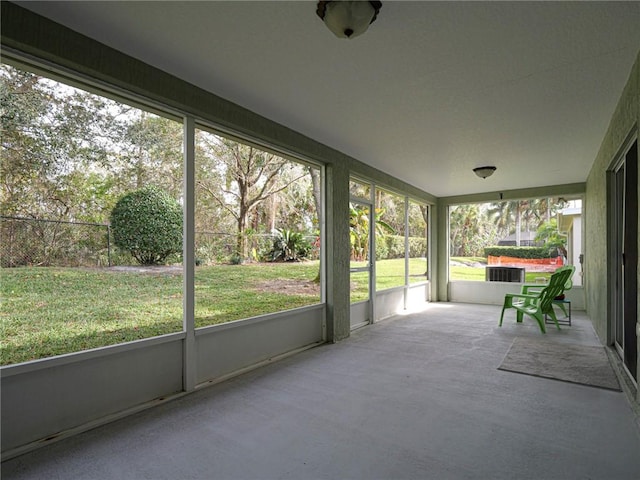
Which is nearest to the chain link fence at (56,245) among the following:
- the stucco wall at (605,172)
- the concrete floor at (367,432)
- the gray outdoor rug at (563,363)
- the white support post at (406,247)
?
the concrete floor at (367,432)

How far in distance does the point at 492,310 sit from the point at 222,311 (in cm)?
554

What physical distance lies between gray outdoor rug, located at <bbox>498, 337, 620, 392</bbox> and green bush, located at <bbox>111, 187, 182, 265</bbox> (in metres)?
3.43

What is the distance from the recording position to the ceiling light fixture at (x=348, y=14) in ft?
6.20

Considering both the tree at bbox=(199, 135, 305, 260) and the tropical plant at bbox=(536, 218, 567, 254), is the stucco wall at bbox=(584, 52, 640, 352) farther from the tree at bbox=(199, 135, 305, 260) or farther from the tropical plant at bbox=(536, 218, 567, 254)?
the tree at bbox=(199, 135, 305, 260)

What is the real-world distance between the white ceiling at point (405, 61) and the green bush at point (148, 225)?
1062 mm

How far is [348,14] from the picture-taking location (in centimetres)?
191

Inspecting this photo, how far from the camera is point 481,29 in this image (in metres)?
2.21

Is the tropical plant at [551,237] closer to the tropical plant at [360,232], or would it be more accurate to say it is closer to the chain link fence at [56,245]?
the tropical plant at [360,232]

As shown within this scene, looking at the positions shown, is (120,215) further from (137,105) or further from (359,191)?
(359,191)

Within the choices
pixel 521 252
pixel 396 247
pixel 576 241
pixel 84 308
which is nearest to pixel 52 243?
pixel 84 308

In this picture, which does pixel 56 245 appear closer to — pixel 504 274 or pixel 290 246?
pixel 290 246

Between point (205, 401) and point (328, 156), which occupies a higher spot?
point (328, 156)

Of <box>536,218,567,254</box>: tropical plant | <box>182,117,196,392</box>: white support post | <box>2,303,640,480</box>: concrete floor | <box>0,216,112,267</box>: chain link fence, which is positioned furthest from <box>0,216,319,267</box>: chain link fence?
<box>536,218,567,254</box>: tropical plant

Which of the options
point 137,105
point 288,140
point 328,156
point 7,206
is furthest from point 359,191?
point 7,206
